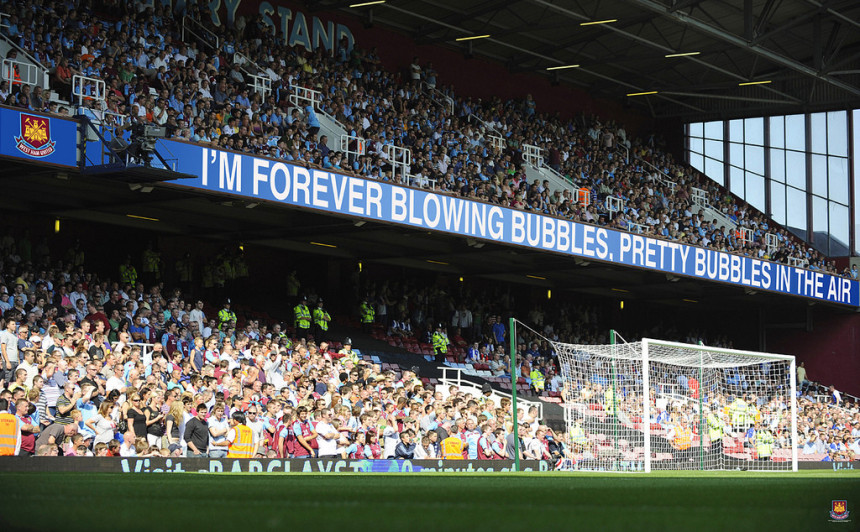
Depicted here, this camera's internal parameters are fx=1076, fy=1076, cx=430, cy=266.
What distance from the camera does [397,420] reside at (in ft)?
56.6

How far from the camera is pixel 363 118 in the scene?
1006 inches

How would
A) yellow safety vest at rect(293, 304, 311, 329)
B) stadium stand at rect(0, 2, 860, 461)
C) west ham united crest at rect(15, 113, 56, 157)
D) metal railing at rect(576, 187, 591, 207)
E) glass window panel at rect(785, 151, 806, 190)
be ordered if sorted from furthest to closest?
glass window panel at rect(785, 151, 806, 190), metal railing at rect(576, 187, 591, 207), yellow safety vest at rect(293, 304, 311, 329), west ham united crest at rect(15, 113, 56, 157), stadium stand at rect(0, 2, 860, 461)

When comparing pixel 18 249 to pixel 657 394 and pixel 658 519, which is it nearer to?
pixel 657 394

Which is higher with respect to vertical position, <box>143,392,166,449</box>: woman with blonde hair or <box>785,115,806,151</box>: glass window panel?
<box>785,115,806,151</box>: glass window panel

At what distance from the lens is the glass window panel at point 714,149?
41344 millimetres

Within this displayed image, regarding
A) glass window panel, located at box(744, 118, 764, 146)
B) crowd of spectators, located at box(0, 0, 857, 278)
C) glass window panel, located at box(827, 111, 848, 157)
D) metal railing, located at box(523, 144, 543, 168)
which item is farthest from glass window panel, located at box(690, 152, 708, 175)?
metal railing, located at box(523, 144, 543, 168)

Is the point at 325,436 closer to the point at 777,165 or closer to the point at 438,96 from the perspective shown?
the point at 438,96

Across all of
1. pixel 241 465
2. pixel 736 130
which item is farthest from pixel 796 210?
pixel 241 465

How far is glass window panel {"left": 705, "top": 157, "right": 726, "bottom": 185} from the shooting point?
1622 inches

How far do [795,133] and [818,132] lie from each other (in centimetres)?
85

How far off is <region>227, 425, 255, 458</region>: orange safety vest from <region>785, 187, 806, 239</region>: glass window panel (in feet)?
101

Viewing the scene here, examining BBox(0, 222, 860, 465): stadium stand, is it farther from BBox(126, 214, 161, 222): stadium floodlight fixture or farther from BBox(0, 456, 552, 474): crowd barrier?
BBox(126, 214, 161, 222): stadium floodlight fixture

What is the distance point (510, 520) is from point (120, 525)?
687 millimetres

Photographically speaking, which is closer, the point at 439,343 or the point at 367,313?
the point at 367,313
